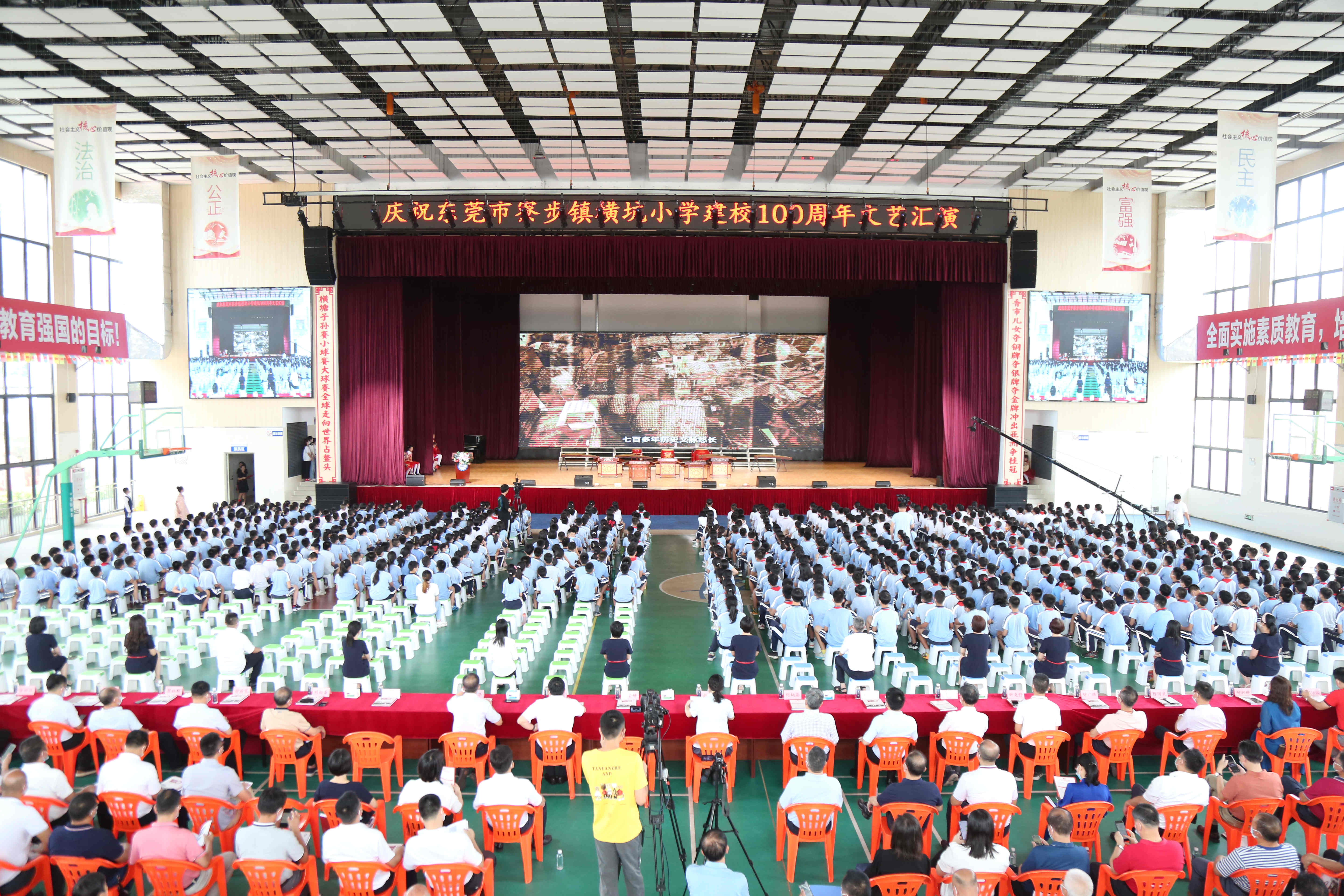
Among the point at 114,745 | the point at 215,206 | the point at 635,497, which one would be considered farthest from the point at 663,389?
the point at 114,745

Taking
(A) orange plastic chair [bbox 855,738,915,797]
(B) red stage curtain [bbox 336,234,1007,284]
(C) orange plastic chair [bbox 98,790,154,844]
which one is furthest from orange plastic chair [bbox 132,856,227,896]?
(B) red stage curtain [bbox 336,234,1007,284]

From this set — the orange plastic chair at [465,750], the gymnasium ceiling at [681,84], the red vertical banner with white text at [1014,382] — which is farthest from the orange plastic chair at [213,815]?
the red vertical banner with white text at [1014,382]

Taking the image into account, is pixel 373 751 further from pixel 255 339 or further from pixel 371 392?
pixel 255 339

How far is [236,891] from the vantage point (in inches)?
209

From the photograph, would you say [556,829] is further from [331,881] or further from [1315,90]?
[1315,90]

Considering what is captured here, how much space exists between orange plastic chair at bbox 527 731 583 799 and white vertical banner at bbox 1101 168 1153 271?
43.7ft

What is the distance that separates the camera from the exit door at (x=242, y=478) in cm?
2052

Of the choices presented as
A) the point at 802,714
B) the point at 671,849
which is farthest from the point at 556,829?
the point at 802,714

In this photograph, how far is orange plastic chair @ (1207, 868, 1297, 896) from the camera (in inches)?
166

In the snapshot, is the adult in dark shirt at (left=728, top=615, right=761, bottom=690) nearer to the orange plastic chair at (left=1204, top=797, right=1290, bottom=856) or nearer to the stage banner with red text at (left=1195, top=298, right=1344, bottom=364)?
the orange plastic chair at (left=1204, top=797, right=1290, bottom=856)

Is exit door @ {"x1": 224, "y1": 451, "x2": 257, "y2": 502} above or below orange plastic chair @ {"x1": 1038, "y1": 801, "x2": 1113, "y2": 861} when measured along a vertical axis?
above

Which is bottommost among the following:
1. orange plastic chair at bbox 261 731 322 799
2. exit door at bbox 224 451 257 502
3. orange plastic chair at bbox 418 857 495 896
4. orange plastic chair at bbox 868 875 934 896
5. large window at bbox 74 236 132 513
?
orange plastic chair at bbox 261 731 322 799

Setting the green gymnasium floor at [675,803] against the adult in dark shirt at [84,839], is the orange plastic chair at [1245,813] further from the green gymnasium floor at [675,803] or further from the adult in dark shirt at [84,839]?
the adult in dark shirt at [84,839]

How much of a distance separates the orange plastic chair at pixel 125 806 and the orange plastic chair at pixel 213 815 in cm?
25
